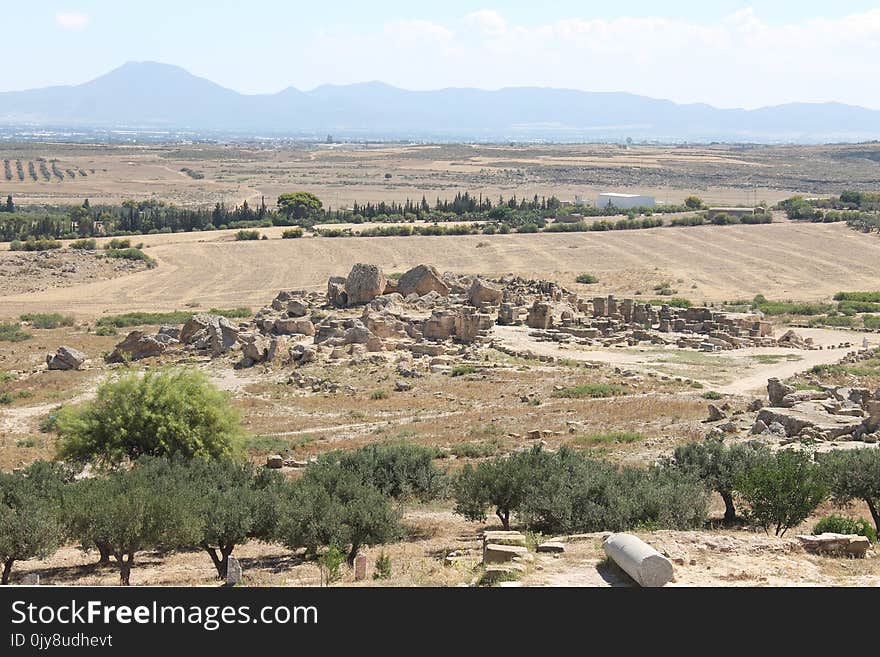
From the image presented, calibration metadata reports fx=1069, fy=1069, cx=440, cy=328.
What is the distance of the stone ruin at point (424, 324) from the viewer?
139ft

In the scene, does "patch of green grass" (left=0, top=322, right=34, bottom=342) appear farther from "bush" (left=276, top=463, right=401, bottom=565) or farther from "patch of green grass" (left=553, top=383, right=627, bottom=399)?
"bush" (left=276, top=463, right=401, bottom=565)

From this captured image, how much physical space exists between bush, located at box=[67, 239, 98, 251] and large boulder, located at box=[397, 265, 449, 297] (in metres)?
35.7

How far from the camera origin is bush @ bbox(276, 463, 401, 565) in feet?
55.4

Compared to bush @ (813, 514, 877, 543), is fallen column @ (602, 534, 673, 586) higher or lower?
higher

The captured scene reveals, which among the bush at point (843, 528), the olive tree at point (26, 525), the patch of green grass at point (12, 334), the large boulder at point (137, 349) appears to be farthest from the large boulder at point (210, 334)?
the bush at point (843, 528)

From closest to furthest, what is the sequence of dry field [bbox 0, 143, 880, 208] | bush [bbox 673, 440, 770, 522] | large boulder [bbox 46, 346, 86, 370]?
1. bush [bbox 673, 440, 770, 522]
2. large boulder [bbox 46, 346, 86, 370]
3. dry field [bbox 0, 143, 880, 208]

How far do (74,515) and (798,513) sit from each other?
1173 centimetres

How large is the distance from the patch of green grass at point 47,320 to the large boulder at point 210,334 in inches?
487

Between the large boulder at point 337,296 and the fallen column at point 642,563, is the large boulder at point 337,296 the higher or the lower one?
the lower one

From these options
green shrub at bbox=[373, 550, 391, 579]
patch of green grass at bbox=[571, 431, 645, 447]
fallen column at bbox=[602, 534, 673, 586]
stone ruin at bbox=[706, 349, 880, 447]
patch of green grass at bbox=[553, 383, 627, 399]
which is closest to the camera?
fallen column at bbox=[602, 534, 673, 586]

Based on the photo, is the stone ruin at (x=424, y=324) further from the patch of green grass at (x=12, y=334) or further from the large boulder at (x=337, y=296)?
the patch of green grass at (x=12, y=334)

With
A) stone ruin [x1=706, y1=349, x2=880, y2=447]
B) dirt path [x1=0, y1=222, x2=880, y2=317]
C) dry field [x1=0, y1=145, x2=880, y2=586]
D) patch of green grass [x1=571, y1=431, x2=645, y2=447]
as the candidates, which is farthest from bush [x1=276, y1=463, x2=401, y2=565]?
dirt path [x1=0, y1=222, x2=880, y2=317]
